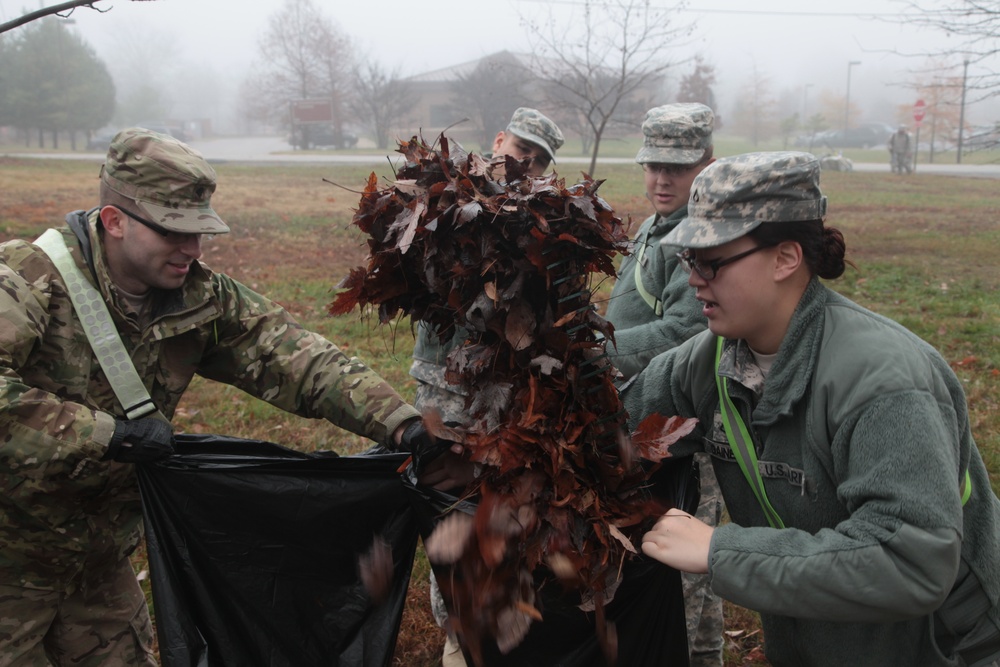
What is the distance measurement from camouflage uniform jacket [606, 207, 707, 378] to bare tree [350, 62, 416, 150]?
3636 centimetres

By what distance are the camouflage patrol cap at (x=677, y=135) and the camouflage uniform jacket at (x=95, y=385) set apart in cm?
134

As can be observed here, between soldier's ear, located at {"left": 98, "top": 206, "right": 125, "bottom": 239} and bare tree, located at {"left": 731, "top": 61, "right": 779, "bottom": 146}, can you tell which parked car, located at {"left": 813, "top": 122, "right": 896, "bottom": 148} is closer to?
bare tree, located at {"left": 731, "top": 61, "right": 779, "bottom": 146}

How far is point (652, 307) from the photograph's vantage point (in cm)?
313

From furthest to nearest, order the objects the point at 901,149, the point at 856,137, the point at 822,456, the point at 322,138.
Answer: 1. the point at 856,137
2. the point at 322,138
3. the point at 901,149
4. the point at 822,456

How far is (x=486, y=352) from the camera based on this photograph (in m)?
2.21

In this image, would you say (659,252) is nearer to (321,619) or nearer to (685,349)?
(685,349)

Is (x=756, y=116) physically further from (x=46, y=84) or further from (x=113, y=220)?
(x=113, y=220)

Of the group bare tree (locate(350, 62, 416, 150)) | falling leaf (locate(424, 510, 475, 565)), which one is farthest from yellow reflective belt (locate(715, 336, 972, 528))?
bare tree (locate(350, 62, 416, 150))

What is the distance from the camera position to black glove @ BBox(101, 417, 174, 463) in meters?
2.39

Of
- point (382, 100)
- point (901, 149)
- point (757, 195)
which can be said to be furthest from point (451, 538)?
point (382, 100)

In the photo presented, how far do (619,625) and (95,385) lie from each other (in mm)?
1707

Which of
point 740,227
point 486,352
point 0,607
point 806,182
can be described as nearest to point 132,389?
point 0,607

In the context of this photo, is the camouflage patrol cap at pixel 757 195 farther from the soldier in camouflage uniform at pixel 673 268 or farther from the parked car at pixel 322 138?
the parked car at pixel 322 138

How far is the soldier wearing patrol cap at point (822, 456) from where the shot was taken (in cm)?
168
